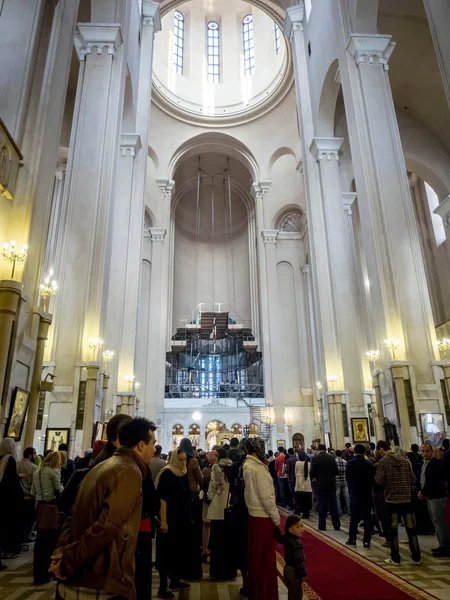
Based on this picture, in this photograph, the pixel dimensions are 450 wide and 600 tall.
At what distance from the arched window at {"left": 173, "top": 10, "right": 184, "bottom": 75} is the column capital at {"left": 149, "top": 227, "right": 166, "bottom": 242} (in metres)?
10.5

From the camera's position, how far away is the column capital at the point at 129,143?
14.7 m

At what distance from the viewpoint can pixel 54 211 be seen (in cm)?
1438

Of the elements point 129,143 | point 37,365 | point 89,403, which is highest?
point 129,143

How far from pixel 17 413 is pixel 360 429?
9.17 meters

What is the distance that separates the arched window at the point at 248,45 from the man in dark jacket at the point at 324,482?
25.4m

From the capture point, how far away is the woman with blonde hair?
13.1 feet

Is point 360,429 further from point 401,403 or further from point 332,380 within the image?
point 401,403

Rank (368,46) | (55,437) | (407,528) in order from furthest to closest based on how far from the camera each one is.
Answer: (368,46) → (55,437) → (407,528)

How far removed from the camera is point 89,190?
988 centimetres

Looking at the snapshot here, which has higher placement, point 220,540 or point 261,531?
point 261,531

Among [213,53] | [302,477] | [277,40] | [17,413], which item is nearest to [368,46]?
[302,477]

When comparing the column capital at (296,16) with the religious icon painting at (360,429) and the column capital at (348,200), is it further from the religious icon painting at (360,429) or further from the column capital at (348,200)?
the religious icon painting at (360,429)

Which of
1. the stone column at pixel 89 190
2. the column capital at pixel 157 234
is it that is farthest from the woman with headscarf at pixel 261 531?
the column capital at pixel 157 234

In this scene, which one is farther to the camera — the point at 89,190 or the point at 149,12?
the point at 149,12
